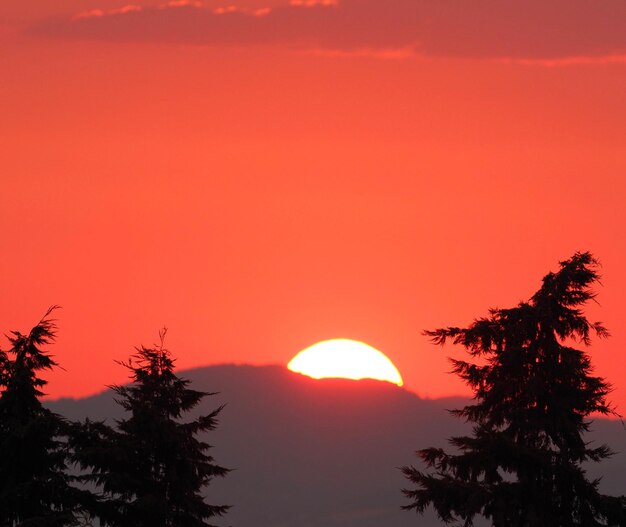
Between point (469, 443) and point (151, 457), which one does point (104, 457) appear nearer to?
point (151, 457)

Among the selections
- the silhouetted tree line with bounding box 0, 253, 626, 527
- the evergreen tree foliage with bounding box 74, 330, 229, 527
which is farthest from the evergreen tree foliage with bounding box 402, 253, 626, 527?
the evergreen tree foliage with bounding box 74, 330, 229, 527

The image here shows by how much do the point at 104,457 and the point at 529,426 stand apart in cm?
1216

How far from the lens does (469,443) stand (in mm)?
41312

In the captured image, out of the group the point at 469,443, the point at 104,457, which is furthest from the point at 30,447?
the point at 469,443

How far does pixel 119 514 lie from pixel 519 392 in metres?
12.1

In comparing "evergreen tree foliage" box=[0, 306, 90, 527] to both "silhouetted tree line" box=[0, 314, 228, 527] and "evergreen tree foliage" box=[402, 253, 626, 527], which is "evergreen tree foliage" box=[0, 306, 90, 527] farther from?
"evergreen tree foliage" box=[402, 253, 626, 527]

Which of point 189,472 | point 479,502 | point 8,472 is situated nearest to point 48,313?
point 8,472

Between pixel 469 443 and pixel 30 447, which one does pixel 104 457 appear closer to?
pixel 30 447

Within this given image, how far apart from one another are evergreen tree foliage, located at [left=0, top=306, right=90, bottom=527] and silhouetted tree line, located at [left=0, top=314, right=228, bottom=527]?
27 mm

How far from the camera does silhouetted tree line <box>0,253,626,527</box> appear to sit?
39.6 m

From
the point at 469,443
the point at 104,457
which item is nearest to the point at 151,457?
the point at 104,457

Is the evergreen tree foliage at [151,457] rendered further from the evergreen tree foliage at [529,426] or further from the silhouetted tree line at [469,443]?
the evergreen tree foliage at [529,426]

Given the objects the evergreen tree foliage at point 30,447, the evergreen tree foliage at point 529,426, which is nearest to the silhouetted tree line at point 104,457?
the evergreen tree foliage at point 30,447

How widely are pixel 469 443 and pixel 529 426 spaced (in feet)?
6.96
